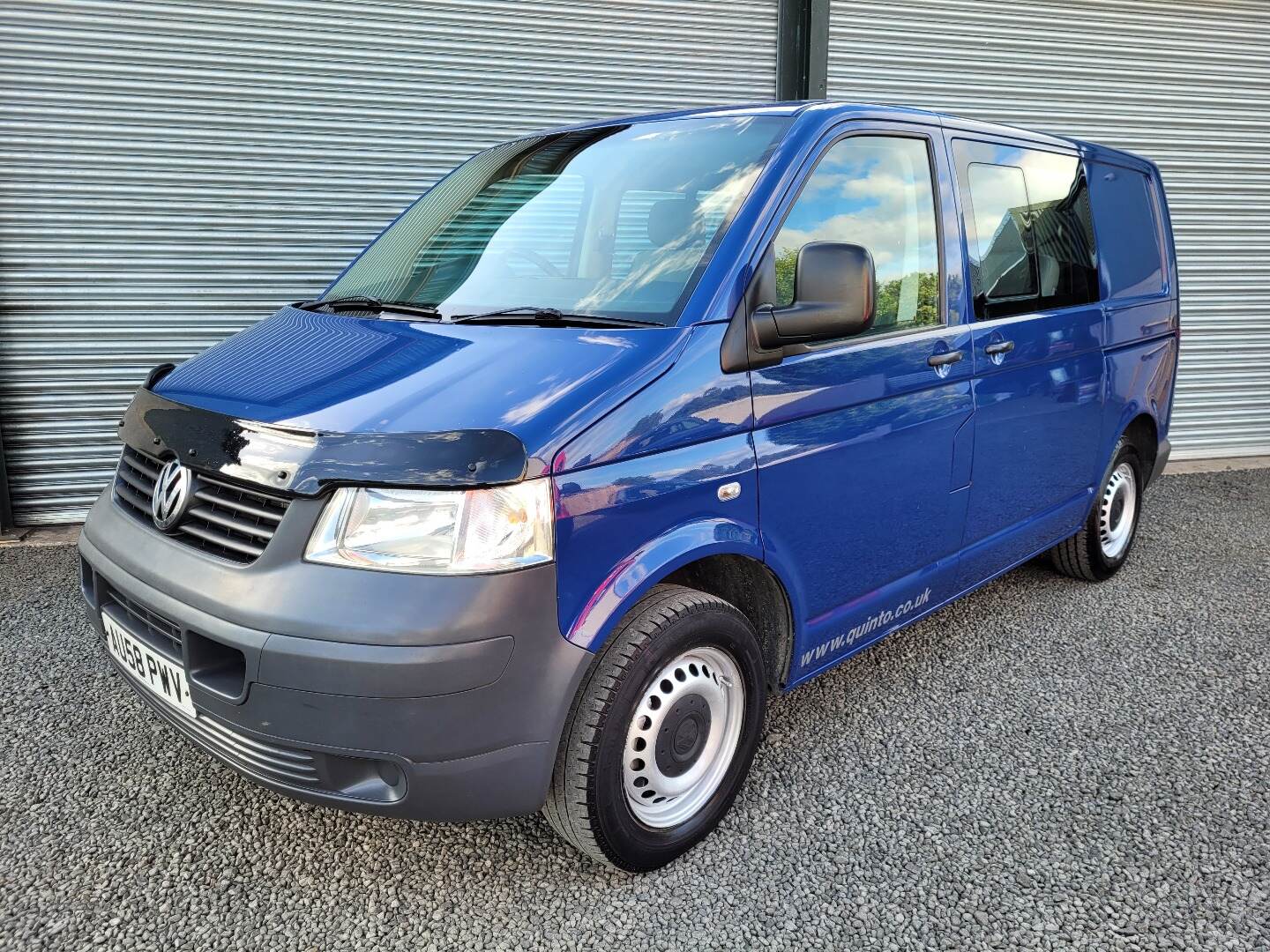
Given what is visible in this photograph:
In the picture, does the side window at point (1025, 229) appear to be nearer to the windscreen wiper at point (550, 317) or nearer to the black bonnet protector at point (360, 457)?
the windscreen wiper at point (550, 317)

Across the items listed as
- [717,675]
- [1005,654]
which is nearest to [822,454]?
[717,675]

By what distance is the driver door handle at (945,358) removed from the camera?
2670mm

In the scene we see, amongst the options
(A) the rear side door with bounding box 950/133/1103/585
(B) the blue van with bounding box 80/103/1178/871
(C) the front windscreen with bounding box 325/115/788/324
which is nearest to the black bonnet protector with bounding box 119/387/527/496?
(B) the blue van with bounding box 80/103/1178/871

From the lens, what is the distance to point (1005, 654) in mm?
3414

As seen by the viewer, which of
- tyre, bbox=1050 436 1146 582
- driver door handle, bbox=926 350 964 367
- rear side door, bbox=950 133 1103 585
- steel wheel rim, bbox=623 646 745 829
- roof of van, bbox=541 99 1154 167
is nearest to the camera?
steel wheel rim, bbox=623 646 745 829

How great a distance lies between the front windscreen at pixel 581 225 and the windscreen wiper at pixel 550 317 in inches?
1.1

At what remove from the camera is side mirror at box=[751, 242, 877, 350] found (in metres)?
2.14

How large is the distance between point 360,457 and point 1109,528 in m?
3.73

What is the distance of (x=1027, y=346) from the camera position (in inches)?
122

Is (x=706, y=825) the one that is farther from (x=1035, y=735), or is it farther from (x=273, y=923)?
(x=1035, y=735)

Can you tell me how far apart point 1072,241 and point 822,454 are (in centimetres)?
193

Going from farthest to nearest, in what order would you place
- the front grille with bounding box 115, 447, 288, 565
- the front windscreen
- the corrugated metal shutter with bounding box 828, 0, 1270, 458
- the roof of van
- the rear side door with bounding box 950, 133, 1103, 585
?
1. the corrugated metal shutter with bounding box 828, 0, 1270, 458
2. the rear side door with bounding box 950, 133, 1103, 585
3. the roof of van
4. the front windscreen
5. the front grille with bounding box 115, 447, 288, 565

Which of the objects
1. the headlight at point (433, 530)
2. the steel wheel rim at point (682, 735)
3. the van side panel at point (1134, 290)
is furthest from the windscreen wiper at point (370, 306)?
the van side panel at point (1134, 290)

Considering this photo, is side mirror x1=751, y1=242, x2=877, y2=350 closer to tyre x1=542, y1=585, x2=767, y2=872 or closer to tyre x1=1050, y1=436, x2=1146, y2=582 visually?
tyre x1=542, y1=585, x2=767, y2=872
